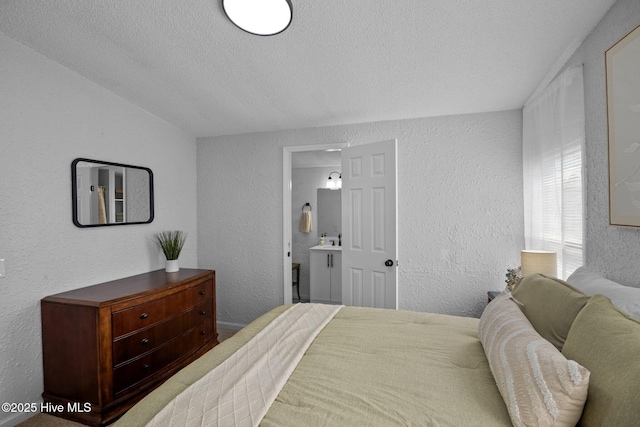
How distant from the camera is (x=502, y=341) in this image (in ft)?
3.96

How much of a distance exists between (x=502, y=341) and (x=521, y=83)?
2.12 meters

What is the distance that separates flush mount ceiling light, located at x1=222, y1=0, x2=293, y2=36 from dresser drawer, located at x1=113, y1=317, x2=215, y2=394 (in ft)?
8.00

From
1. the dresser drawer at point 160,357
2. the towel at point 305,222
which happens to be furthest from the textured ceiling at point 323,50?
the towel at point 305,222

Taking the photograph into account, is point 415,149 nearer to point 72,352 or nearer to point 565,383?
point 565,383

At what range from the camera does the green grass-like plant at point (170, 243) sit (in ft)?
10.1

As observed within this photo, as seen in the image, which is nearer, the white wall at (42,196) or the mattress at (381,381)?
the mattress at (381,381)

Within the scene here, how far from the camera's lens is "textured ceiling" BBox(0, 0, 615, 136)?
175cm

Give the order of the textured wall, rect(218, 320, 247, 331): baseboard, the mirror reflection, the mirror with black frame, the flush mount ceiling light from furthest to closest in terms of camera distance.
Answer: the mirror reflection → rect(218, 320, 247, 331): baseboard → the mirror with black frame → the flush mount ceiling light → the textured wall

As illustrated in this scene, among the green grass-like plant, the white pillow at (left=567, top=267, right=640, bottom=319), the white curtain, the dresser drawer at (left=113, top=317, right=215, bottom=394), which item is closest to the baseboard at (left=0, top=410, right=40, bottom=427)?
the dresser drawer at (left=113, top=317, right=215, bottom=394)

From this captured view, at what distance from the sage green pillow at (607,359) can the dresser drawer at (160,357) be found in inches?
101

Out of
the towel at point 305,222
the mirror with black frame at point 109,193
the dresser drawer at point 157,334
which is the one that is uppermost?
the mirror with black frame at point 109,193

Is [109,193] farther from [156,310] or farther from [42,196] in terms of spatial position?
[156,310]

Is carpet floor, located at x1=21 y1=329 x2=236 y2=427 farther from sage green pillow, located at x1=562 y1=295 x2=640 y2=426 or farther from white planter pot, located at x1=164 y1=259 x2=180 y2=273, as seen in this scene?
sage green pillow, located at x1=562 y1=295 x2=640 y2=426

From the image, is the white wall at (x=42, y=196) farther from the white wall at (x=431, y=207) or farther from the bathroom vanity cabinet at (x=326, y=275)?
the bathroom vanity cabinet at (x=326, y=275)
